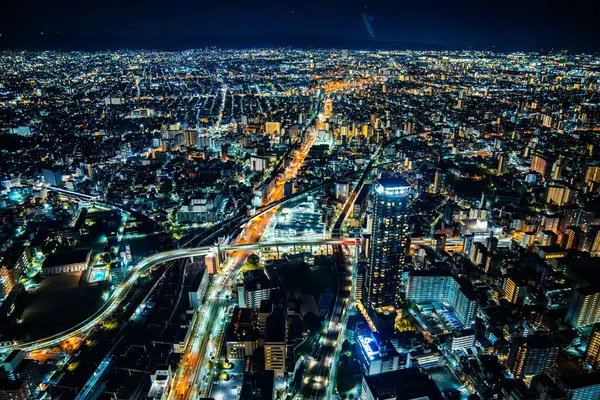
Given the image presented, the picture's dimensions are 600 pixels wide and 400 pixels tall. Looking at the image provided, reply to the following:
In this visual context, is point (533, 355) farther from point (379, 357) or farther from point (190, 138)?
point (190, 138)

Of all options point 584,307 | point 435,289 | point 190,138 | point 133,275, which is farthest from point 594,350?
point 190,138

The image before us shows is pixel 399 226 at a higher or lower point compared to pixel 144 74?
lower

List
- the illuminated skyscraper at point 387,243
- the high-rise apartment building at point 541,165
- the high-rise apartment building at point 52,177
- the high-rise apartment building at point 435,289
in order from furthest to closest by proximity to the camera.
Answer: the high-rise apartment building at point 541,165
the high-rise apartment building at point 52,177
the high-rise apartment building at point 435,289
the illuminated skyscraper at point 387,243

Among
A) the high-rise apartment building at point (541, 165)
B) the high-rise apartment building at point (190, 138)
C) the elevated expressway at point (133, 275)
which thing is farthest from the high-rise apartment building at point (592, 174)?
the high-rise apartment building at point (190, 138)

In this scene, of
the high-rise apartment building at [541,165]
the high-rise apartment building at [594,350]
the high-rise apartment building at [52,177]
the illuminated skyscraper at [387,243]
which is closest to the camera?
the high-rise apartment building at [594,350]

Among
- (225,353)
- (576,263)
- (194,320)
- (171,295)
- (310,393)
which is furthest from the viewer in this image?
(576,263)

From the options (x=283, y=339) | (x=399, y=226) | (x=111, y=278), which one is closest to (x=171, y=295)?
(x=111, y=278)

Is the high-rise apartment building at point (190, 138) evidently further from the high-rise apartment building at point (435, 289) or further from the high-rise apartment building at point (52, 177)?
the high-rise apartment building at point (435, 289)

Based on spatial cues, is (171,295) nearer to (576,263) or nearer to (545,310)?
(545,310)
